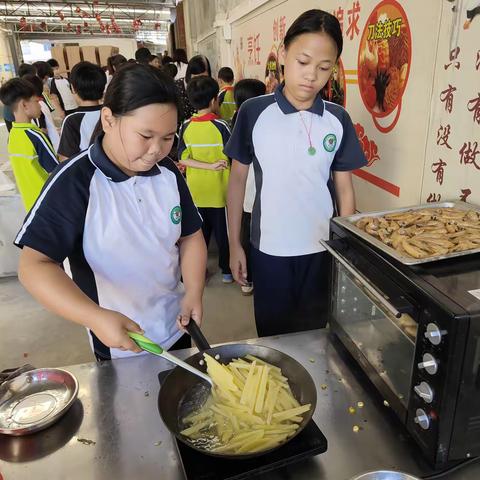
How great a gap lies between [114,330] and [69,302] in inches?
5.0

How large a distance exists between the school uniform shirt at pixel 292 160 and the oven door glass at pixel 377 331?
43 cm

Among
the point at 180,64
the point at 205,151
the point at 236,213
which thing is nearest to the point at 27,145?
the point at 205,151

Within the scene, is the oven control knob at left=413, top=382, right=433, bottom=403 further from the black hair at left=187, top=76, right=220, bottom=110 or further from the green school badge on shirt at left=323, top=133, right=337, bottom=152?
the black hair at left=187, top=76, right=220, bottom=110

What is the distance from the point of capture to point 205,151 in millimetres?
2834

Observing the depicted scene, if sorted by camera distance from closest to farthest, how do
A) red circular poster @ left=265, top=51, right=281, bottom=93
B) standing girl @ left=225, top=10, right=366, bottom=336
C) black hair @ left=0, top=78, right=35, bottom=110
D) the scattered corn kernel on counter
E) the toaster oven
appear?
the toaster oven < the scattered corn kernel on counter < standing girl @ left=225, top=10, right=366, bottom=336 < black hair @ left=0, top=78, right=35, bottom=110 < red circular poster @ left=265, top=51, right=281, bottom=93

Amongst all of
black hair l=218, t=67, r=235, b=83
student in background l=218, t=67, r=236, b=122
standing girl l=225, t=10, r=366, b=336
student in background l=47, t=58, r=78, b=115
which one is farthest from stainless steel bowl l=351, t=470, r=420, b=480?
student in background l=47, t=58, r=78, b=115

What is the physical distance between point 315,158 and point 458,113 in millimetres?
434

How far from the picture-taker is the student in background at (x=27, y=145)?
109 inches

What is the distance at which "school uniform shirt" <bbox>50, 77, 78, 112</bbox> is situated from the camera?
585 centimetres

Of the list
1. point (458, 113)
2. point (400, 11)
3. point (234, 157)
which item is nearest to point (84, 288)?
point (234, 157)

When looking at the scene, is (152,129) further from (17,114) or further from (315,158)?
(17,114)

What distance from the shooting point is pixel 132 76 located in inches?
35.2

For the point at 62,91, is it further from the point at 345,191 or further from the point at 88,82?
the point at 345,191

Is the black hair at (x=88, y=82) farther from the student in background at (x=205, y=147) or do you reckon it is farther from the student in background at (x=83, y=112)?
the student in background at (x=205, y=147)
